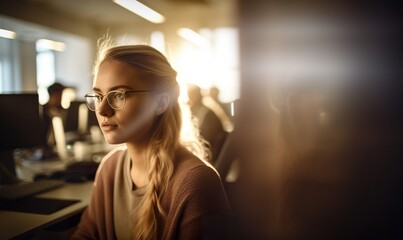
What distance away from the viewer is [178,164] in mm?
Answer: 1073

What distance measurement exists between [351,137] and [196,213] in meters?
0.50

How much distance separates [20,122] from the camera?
5.53ft

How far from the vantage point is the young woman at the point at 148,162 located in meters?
0.98

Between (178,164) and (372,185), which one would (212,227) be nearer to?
(178,164)

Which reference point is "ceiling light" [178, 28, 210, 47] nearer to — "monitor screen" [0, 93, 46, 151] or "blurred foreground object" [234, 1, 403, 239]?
"monitor screen" [0, 93, 46, 151]

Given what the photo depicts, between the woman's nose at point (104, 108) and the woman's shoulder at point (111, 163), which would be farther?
the woman's shoulder at point (111, 163)

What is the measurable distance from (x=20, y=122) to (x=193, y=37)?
5.37 m

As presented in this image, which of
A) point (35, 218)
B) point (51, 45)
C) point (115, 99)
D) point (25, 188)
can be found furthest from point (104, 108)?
point (51, 45)

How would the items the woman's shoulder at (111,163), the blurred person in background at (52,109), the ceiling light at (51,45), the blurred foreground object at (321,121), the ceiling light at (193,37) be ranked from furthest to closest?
the ceiling light at (193,37) < the ceiling light at (51,45) < the blurred person in background at (52,109) < the woman's shoulder at (111,163) < the blurred foreground object at (321,121)

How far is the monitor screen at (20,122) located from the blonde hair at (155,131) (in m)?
0.75

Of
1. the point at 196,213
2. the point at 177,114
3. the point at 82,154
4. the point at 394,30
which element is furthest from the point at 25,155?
the point at 394,30

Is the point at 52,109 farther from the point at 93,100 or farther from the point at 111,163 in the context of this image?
the point at 93,100

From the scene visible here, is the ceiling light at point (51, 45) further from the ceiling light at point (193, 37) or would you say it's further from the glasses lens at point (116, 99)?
the glasses lens at point (116, 99)

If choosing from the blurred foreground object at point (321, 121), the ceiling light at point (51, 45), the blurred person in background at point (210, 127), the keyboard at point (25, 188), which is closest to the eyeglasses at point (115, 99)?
the blurred foreground object at point (321, 121)
